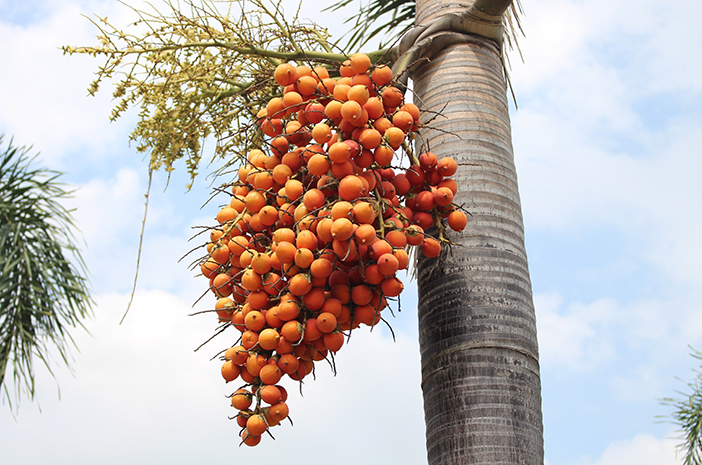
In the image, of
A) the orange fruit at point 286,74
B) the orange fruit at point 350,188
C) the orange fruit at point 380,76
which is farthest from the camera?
the orange fruit at point 286,74

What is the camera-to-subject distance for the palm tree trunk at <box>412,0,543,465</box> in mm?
2725

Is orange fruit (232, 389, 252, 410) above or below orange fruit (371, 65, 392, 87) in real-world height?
below

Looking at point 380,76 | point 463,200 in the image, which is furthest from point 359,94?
Result: point 463,200

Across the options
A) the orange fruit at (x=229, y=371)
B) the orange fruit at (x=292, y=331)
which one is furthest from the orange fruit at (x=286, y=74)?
the orange fruit at (x=229, y=371)

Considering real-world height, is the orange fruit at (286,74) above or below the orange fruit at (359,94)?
above

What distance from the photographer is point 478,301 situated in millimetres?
2914

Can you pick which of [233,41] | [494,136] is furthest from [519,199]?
[233,41]

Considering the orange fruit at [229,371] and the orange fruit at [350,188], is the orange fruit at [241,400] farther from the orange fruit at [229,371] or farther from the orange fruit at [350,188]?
the orange fruit at [350,188]

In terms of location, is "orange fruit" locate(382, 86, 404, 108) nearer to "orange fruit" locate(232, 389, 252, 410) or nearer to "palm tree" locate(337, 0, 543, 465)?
"palm tree" locate(337, 0, 543, 465)

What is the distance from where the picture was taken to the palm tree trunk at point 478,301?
2.72 meters

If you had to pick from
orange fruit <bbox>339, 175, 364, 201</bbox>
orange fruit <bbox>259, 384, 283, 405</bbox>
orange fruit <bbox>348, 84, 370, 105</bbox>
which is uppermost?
orange fruit <bbox>348, 84, 370, 105</bbox>

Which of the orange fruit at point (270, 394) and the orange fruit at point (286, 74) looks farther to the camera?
the orange fruit at point (286, 74)

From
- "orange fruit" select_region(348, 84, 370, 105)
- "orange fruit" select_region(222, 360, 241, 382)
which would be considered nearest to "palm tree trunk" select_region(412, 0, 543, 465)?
"orange fruit" select_region(348, 84, 370, 105)

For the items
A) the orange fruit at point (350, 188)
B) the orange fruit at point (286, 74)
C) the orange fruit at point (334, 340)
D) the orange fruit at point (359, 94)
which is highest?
the orange fruit at point (286, 74)
